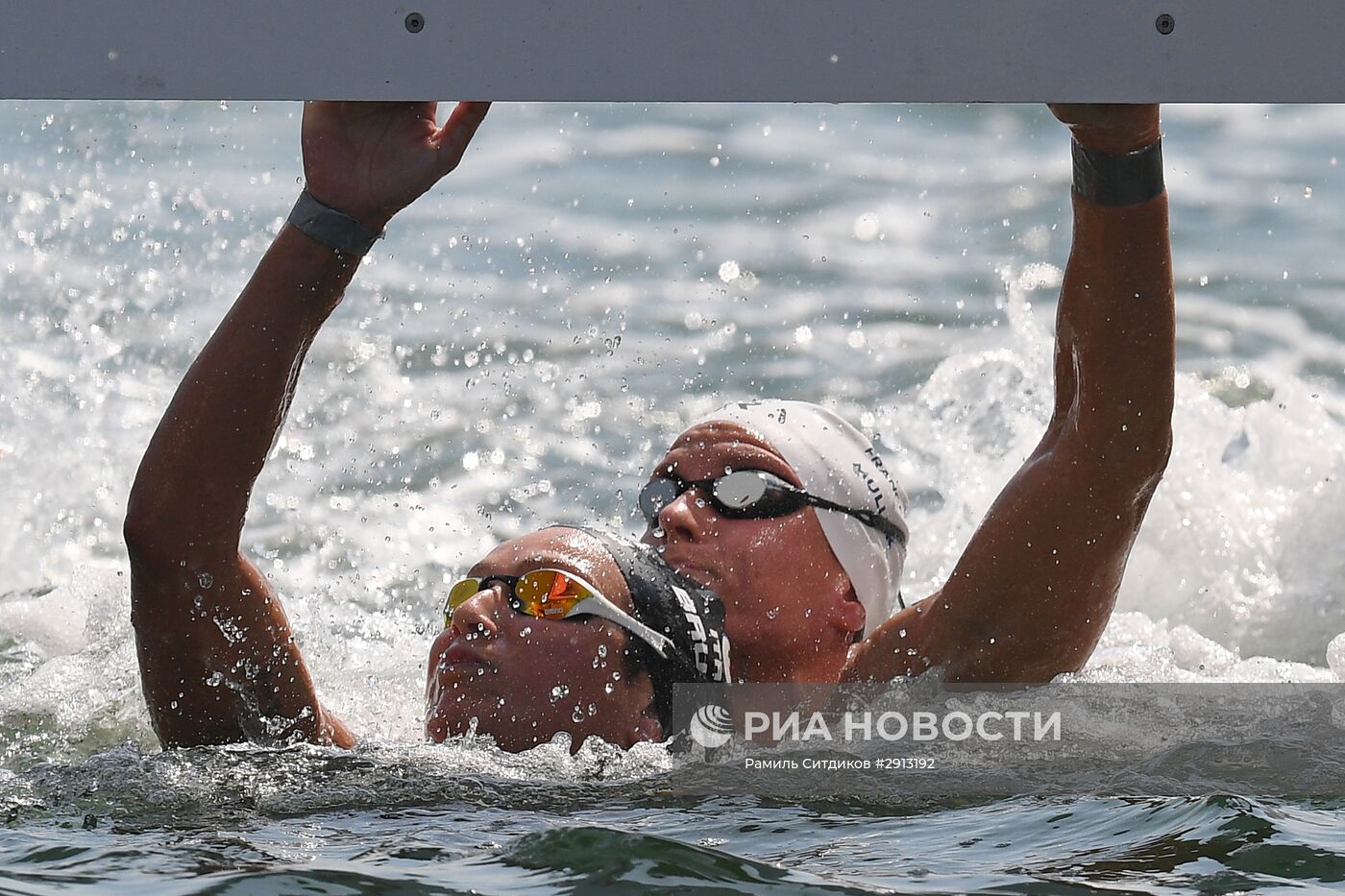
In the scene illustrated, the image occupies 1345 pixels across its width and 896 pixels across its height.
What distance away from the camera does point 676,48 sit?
216cm

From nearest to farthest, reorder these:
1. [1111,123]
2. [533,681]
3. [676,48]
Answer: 1. [676,48]
2. [1111,123]
3. [533,681]

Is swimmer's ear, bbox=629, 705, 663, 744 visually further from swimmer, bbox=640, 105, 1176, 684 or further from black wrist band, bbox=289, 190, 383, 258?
black wrist band, bbox=289, 190, 383, 258

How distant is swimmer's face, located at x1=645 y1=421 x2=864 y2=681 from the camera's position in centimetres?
314

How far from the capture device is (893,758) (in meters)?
2.67

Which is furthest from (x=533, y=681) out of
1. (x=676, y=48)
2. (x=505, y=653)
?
(x=676, y=48)

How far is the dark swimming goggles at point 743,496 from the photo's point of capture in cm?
320

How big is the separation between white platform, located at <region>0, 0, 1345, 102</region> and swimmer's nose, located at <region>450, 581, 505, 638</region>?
1.03 m

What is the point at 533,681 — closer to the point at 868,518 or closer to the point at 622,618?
the point at 622,618

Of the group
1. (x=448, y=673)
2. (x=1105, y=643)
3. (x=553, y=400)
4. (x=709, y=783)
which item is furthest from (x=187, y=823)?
(x=553, y=400)

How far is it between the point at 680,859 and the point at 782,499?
126 cm

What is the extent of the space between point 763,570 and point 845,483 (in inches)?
11.7

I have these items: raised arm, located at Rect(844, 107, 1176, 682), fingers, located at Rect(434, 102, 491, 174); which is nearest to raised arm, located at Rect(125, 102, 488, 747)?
fingers, located at Rect(434, 102, 491, 174)

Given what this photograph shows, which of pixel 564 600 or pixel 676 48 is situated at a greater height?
pixel 676 48

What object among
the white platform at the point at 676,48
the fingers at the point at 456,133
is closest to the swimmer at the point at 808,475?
the fingers at the point at 456,133
